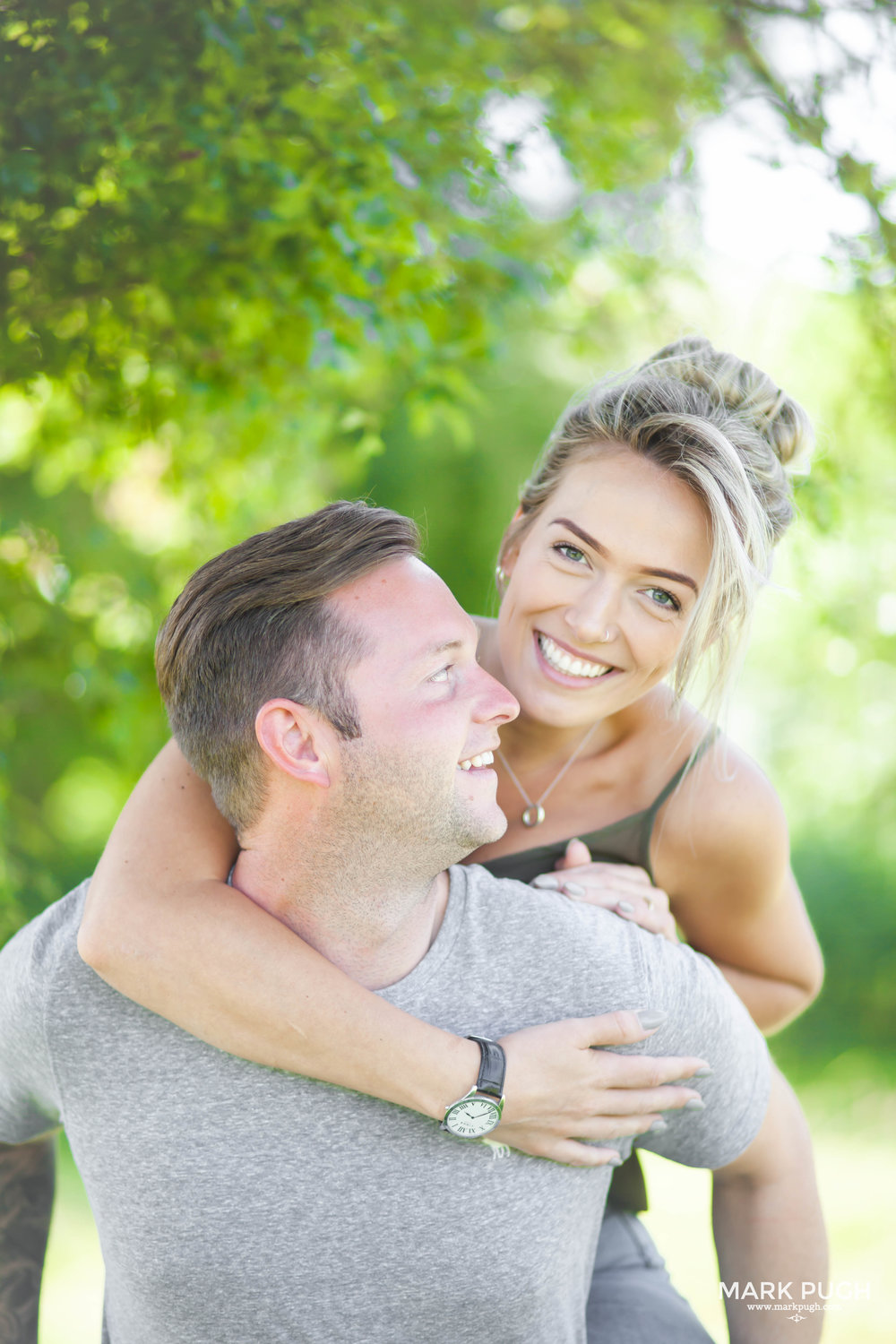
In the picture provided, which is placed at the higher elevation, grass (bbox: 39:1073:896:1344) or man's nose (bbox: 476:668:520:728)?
man's nose (bbox: 476:668:520:728)

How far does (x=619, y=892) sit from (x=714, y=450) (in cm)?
82

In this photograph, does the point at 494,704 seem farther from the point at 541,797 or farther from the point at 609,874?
the point at 541,797

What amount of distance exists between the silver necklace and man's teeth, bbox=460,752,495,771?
0.64 metres

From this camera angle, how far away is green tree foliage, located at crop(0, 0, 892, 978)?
7.13ft

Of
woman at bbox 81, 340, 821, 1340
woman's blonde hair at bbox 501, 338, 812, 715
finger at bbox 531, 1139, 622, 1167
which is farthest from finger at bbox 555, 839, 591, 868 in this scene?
finger at bbox 531, 1139, 622, 1167

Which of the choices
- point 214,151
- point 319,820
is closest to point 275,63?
point 214,151

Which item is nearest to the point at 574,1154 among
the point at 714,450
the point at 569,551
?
the point at 569,551

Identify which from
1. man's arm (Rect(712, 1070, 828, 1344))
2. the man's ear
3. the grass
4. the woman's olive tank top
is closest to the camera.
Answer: the man's ear

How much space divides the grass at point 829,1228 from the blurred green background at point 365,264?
0.04 metres

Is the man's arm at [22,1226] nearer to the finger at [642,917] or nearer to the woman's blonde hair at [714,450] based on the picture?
the finger at [642,917]

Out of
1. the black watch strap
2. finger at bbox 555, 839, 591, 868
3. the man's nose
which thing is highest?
the man's nose

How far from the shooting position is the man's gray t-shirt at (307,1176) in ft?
4.84

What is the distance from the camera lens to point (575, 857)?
6.85 feet

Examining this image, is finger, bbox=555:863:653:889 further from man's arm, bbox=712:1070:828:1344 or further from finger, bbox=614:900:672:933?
man's arm, bbox=712:1070:828:1344
